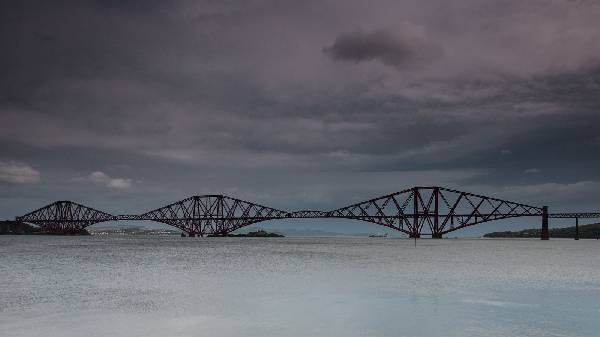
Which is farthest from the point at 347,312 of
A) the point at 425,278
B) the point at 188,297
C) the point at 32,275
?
the point at 32,275

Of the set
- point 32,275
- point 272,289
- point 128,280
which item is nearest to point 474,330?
point 272,289

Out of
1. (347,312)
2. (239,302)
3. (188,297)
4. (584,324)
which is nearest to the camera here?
(584,324)

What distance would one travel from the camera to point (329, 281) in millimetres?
32188

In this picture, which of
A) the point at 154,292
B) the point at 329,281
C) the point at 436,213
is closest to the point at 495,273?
the point at 329,281

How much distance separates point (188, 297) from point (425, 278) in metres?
17.3

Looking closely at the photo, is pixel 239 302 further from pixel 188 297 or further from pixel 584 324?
pixel 584 324

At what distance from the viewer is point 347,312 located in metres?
20.2

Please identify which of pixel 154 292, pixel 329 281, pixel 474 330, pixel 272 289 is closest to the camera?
pixel 474 330

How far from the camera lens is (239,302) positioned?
901 inches

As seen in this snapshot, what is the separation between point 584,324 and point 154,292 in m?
19.7

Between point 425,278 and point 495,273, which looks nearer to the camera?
point 425,278

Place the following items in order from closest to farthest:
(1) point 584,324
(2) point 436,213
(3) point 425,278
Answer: (1) point 584,324 → (3) point 425,278 → (2) point 436,213

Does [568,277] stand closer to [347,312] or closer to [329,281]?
[329,281]

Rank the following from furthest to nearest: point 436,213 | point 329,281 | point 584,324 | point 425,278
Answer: point 436,213
point 425,278
point 329,281
point 584,324
